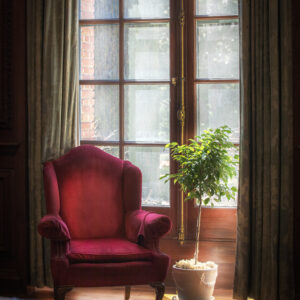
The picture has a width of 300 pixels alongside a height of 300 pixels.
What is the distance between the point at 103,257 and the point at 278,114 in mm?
1495

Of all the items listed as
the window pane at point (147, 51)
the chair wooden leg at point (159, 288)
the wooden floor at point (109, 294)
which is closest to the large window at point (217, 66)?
the window pane at point (147, 51)

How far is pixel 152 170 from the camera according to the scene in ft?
11.5

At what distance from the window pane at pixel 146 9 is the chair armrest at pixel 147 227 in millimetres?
1515

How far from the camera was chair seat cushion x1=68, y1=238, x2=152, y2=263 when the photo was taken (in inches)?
106

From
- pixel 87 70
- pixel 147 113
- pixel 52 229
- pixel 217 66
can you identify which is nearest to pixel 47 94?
pixel 87 70

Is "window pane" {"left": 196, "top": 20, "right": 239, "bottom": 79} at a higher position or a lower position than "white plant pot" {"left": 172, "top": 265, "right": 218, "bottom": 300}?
higher

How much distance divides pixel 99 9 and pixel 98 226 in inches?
66.2

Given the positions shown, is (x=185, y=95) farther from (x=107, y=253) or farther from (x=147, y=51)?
(x=107, y=253)

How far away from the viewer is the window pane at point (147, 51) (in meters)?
3.48

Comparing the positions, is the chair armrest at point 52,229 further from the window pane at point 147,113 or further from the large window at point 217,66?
the large window at point 217,66

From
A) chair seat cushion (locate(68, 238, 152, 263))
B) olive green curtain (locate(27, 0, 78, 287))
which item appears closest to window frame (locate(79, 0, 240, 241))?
olive green curtain (locate(27, 0, 78, 287))

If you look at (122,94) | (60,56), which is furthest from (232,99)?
(60,56)

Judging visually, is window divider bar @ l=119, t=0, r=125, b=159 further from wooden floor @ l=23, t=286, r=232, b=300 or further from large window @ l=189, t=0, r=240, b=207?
wooden floor @ l=23, t=286, r=232, b=300

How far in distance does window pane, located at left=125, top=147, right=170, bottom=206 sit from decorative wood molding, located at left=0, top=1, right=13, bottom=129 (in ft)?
3.26
